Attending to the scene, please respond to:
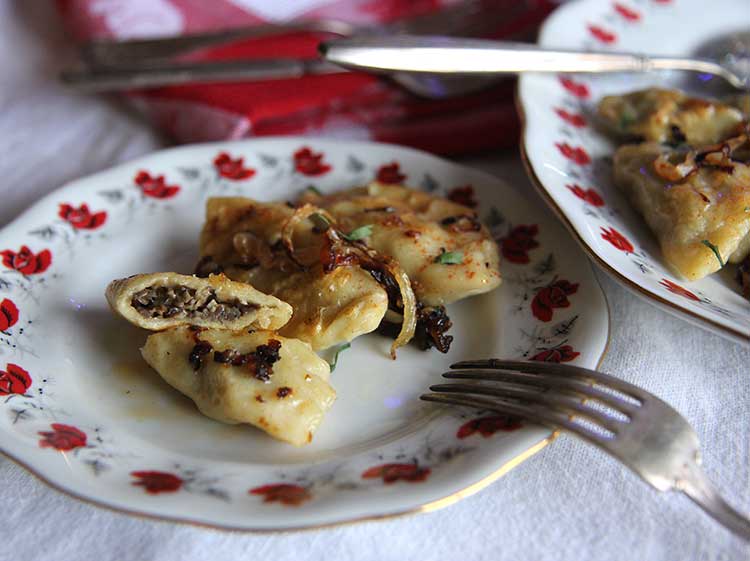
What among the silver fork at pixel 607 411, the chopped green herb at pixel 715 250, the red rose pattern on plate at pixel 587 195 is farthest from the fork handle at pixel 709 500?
the red rose pattern on plate at pixel 587 195

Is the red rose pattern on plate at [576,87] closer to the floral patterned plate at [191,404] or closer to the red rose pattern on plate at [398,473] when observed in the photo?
the floral patterned plate at [191,404]

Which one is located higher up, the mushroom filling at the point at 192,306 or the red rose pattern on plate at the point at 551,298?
the mushroom filling at the point at 192,306

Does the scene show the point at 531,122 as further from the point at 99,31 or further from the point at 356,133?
the point at 99,31

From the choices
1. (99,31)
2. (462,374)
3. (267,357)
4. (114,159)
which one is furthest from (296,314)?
(99,31)

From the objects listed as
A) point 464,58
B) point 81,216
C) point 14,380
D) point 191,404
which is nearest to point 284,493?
point 191,404

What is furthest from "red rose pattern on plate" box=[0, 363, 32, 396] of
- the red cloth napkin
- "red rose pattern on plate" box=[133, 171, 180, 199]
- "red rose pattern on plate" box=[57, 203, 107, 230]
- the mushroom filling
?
the red cloth napkin

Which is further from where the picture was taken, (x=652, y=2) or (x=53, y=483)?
(x=652, y=2)

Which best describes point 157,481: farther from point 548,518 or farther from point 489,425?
point 548,518
